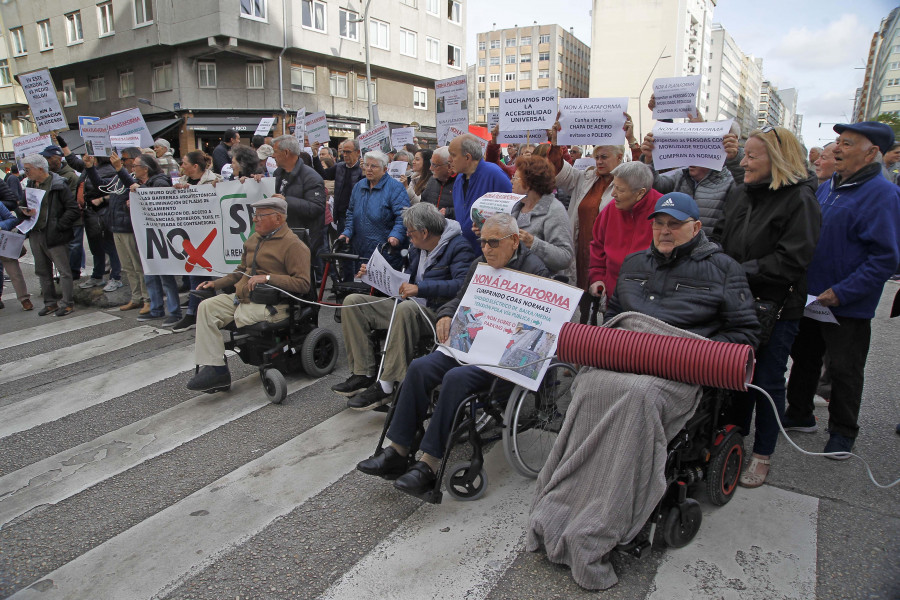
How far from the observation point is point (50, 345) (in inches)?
265

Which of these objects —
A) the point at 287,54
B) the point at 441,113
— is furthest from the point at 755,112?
the point at 441,113

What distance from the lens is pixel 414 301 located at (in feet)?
13.9

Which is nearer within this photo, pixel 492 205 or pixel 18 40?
pixel 492 205

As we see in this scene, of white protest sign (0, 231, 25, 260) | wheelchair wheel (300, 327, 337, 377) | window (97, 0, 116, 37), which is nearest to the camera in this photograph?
wheelchair wheel (300, 327, 337, 377)

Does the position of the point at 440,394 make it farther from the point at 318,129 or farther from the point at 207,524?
the point at 318,129

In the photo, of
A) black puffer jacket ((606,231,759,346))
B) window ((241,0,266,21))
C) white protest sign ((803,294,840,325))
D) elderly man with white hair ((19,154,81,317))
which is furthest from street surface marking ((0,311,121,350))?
window ((241,0,266,21))

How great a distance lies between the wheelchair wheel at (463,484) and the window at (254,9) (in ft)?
102

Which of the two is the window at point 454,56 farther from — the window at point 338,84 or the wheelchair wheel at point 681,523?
the wheelchair wheel at point 681,523

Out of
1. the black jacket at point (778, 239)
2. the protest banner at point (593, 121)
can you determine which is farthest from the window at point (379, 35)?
the black jacket at point (778, 239)

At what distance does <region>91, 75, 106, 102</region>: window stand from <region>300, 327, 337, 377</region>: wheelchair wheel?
34.9m

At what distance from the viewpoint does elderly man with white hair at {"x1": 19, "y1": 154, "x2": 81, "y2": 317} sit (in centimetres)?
789

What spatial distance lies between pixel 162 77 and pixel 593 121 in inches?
1224

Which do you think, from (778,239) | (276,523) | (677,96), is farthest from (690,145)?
(276,523)

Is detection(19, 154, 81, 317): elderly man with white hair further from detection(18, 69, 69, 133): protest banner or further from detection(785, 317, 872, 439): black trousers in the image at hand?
detection(785, 317, 872, 439): black trousers
